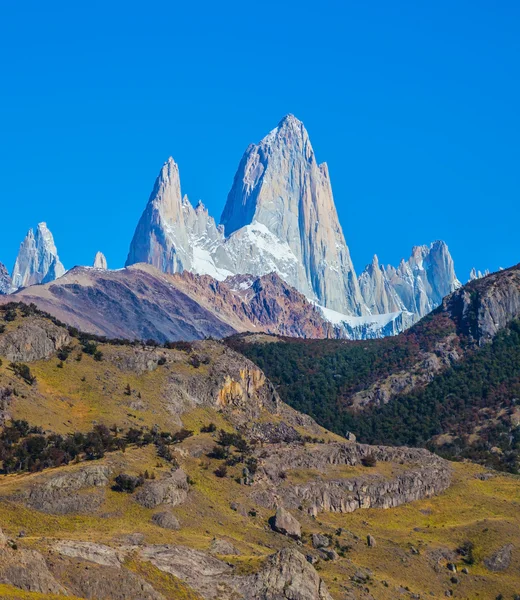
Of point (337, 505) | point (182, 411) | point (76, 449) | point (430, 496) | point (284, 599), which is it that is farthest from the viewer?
point (182, 411)

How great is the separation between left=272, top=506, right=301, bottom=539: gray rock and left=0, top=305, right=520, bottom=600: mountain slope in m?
0.31

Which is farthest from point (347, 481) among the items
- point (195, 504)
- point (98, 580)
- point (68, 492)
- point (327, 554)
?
point (98, 580)

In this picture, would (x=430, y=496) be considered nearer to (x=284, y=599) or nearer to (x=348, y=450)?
(x=348, y=450)

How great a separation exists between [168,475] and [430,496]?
55075 mm

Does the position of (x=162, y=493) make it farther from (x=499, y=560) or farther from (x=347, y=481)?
(x=499, y=560)

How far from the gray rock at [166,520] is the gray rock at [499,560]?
48.8 meters

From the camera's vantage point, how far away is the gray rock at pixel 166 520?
13150 cm

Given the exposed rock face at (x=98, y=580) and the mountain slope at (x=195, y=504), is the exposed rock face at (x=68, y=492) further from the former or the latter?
the exposed rock face at (x=98, y=580)

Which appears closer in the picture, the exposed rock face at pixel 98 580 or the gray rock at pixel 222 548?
the exposed rock face at pixel 98 580

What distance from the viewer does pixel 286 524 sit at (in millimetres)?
144625

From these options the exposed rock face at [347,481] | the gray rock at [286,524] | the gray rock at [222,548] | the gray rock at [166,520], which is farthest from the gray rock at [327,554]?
the gray rock at [166,520]

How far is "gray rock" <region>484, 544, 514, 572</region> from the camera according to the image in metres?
151

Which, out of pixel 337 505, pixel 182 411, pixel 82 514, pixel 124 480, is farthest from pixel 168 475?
pixel 182 411

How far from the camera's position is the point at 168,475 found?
147 meters
